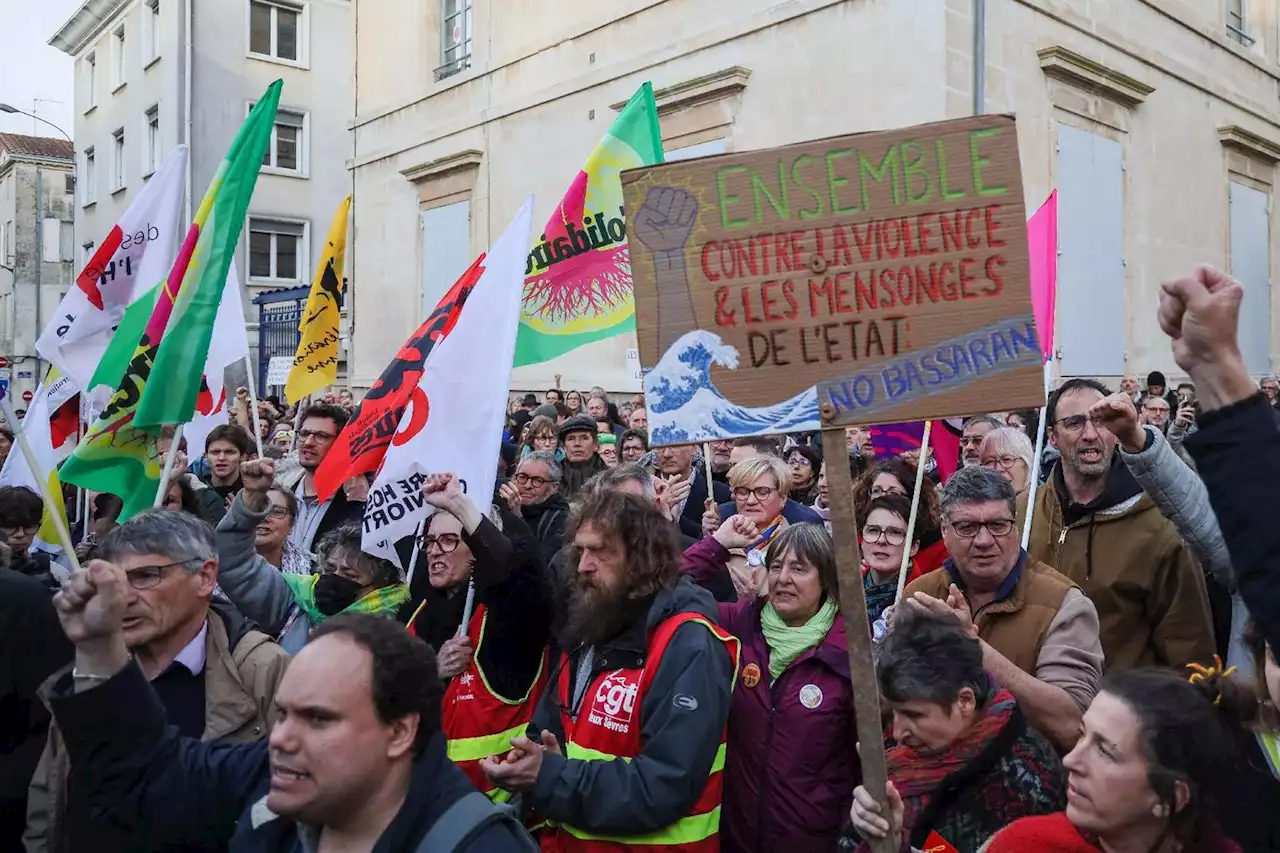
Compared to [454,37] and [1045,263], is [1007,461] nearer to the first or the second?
[1045,263]

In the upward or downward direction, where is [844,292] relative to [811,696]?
upward

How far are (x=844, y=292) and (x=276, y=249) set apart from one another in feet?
88.5

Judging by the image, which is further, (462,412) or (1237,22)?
(1237,22)

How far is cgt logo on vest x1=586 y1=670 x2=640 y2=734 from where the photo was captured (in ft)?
9.48

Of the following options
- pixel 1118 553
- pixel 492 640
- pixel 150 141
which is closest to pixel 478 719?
pixel 492 640

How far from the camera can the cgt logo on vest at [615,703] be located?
9.48 feet

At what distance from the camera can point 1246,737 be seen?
2143 mm

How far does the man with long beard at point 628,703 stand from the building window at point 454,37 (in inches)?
673

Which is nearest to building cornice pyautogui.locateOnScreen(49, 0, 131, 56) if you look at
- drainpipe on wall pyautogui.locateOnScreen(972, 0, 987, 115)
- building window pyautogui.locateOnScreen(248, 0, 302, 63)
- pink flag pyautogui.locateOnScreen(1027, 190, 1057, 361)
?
building window pyautogui.locateOnScreen(248, 0, 302, 63)

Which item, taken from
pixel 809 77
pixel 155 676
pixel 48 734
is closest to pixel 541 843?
pixel 155 676

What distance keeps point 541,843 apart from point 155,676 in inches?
43.9

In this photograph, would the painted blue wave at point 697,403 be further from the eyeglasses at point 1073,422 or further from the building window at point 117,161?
the building window at point 117,161

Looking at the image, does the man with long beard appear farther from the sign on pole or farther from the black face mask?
the black face mask

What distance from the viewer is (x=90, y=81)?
30859mm
